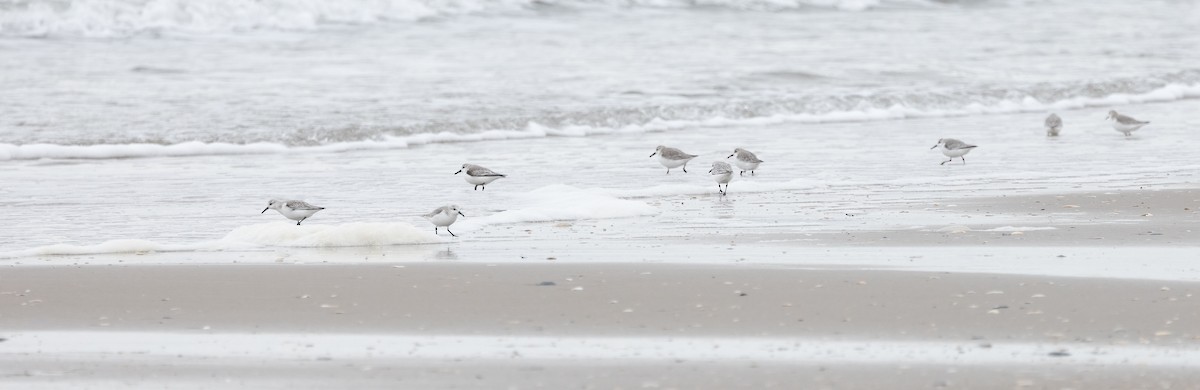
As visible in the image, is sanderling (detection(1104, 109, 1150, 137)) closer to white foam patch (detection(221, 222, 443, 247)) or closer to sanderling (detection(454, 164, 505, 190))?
sanderling (detection(454, 164, 505, 190))

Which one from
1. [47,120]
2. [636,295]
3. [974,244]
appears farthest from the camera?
[47,120]

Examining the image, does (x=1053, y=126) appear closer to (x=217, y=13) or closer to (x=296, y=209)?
(x=296, y=209)

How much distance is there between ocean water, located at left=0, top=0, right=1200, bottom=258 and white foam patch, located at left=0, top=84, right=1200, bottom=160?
5 cm

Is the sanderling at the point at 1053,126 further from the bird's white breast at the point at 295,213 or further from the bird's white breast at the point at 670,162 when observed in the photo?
the bird's white breast at the point at 295,213

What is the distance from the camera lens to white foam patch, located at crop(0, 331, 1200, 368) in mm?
5410

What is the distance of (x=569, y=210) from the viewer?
973 centimetres

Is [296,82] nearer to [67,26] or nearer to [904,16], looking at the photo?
[67,26]

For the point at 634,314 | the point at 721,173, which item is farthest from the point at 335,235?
the point at 721,173

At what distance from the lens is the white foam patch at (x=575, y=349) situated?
541cm

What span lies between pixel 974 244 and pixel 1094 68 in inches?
617

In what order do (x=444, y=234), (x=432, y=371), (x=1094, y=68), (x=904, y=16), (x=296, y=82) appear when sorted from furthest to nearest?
(x=904, y=16), (x=1094, y=68), (x=296, y=82), (x=444, y=234), (x=432, y=371)

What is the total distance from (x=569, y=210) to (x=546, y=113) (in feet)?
23.9

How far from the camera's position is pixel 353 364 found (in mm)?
5406

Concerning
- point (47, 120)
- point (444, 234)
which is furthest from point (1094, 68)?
point (444, 234)
